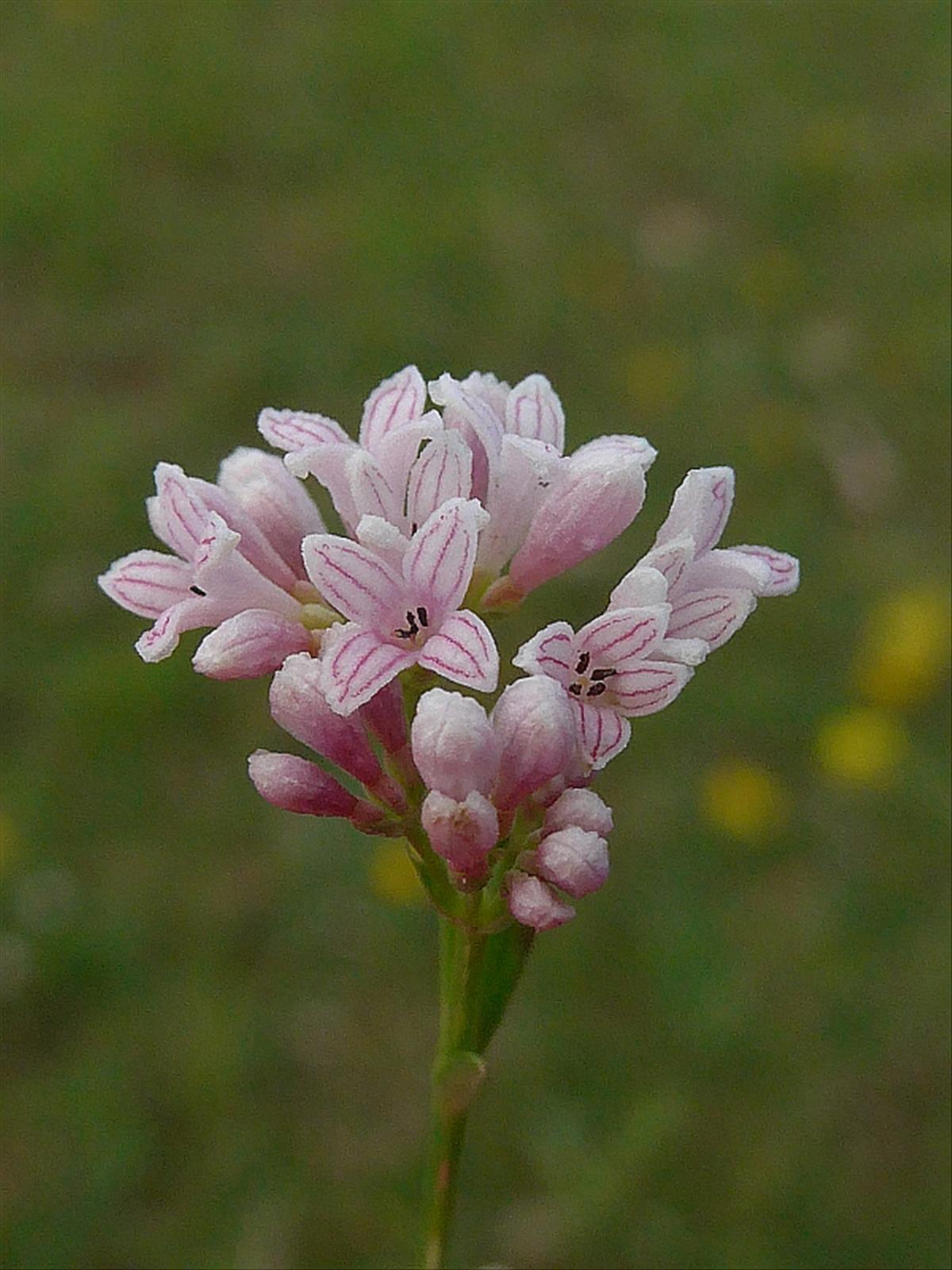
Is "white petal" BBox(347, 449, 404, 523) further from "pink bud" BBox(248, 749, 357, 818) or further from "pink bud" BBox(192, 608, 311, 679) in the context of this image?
"pink bud" BBox(248, 749, 357, 818)

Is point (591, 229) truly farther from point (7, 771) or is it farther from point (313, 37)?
point (7, 771)

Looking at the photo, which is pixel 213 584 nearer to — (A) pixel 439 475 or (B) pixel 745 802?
(A) pixel 439 475

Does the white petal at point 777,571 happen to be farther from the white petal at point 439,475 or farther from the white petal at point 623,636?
the white petal at point 439,475

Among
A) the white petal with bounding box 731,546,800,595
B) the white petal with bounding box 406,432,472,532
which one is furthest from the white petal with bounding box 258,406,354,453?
the white petal with bounding box 731,546,800,595

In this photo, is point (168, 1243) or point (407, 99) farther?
point (407, 99)

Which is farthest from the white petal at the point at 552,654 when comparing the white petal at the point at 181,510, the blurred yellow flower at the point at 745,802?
the blurred yellow flower at the point at 745,802

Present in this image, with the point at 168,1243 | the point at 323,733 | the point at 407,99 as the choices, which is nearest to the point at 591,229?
the point at 407,99
